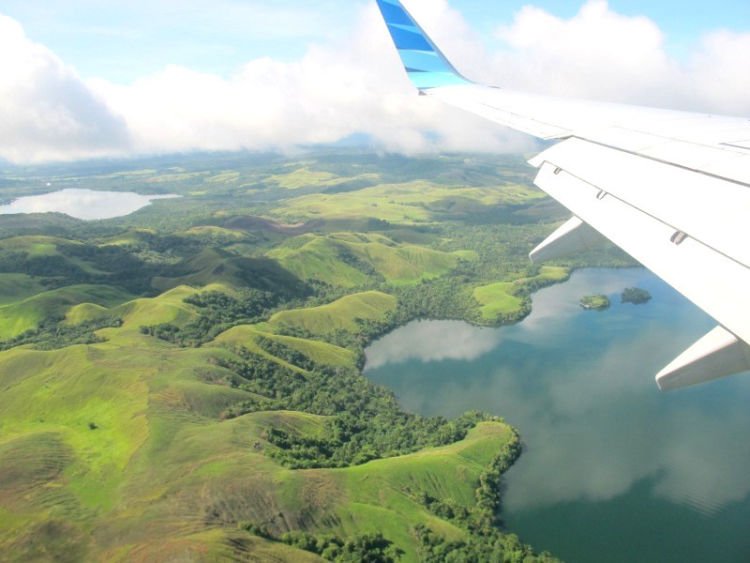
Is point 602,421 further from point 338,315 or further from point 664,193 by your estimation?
point 664,193

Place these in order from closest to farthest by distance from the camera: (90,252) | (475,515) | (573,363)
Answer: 1. (475,515)
2. (573,363)
3. (90,252)

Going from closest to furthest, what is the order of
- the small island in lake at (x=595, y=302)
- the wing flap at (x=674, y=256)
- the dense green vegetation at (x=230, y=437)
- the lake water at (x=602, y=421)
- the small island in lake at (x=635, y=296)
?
1. the wing flap at (x=674, y=256)
2. the dense green vegetation at (x=230, y=437)
3. the lake water at (x=602, y=421)
4. the small island in lake at (x=595, y=302)
5. the small island in lake at (x=635, y=296)

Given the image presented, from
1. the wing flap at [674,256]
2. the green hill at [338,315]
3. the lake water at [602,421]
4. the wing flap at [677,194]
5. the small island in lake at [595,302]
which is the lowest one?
the lake water at [602,421]

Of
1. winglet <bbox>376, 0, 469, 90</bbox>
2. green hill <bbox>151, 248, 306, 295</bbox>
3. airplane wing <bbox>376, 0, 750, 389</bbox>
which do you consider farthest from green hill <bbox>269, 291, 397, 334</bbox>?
airplane wing <bbox>376, 0, 750, 389</bbox>

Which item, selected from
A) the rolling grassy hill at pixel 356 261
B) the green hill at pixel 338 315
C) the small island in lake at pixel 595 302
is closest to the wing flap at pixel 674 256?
the green hill at pixel 338 315

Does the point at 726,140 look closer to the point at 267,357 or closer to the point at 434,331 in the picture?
the point at 267,357

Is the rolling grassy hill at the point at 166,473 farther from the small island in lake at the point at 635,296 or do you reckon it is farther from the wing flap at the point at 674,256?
the small island in lake at the point at 635,296

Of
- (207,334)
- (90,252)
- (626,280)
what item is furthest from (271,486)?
(90,252)

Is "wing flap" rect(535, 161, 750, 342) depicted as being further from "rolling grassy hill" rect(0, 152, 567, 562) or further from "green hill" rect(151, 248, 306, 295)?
"green hill" rect(151, 248, 306, 295)
